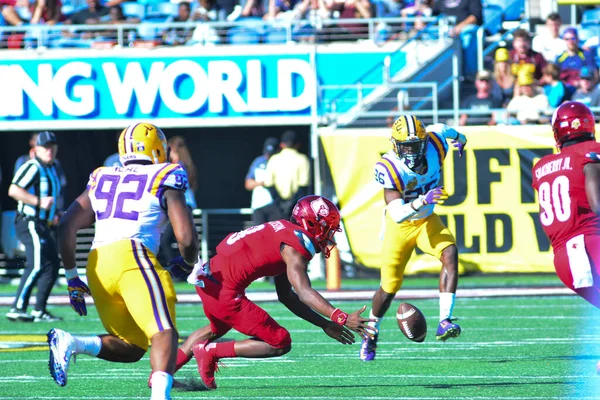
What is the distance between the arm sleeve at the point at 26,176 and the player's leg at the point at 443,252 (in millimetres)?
4043

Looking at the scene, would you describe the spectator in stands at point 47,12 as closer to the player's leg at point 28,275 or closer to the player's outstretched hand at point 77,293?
the player's leg at point 28,275

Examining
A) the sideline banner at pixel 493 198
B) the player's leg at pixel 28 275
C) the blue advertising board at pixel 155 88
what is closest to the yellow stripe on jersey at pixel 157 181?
the player's leg at pixel 28 275

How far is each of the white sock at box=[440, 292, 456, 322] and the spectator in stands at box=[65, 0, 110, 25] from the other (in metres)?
10.1

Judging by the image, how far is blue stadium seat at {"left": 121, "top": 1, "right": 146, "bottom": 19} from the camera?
1758cm

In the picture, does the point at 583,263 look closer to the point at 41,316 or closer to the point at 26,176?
the point at 41,316

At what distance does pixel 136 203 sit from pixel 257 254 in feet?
3.24

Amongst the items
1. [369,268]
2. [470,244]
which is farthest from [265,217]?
[470,244]

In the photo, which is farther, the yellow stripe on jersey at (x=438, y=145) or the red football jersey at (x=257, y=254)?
the yellow stripe on jersey at (x=438, y=145)

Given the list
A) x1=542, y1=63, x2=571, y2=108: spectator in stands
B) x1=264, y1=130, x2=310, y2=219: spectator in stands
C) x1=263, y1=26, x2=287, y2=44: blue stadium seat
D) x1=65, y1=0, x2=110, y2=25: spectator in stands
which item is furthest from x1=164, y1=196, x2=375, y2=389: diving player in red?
x1=65, y1=0, x2=110, y2=25: spectator in stands

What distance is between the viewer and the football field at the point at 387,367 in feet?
21.1

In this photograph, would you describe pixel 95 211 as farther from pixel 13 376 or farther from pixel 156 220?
pixel 13 376

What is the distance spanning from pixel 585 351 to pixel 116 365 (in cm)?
330

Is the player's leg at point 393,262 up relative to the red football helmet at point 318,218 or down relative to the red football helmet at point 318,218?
down

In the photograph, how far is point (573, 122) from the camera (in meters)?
6.94
